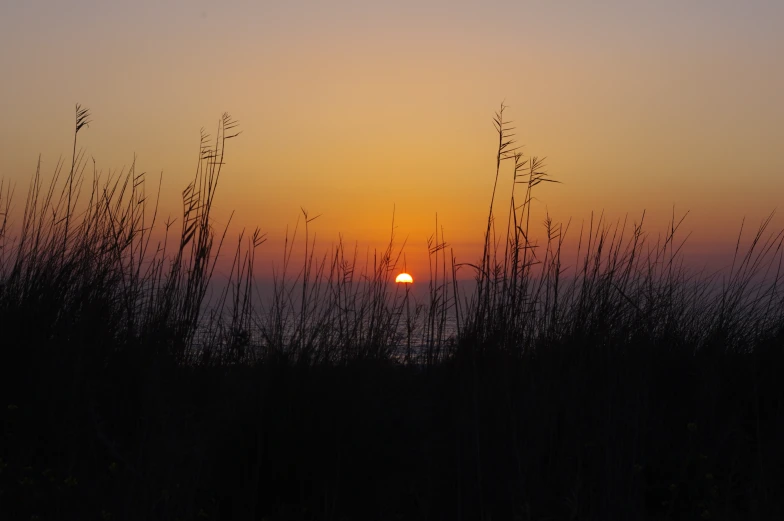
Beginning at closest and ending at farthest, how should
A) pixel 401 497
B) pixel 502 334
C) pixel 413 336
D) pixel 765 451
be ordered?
pixel 401 497 → pixel 765 451 → pixel 502 334 → pixel 413 336

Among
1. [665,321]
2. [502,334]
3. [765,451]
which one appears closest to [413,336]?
[502,334]

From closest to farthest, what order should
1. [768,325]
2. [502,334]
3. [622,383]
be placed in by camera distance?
1. [622,383]
2. [502,334]
3. [768,325]

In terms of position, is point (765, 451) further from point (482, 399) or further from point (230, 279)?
point (230, 279)

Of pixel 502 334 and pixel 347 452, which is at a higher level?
pixel 502 334

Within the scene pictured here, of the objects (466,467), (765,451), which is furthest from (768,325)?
(466,467)

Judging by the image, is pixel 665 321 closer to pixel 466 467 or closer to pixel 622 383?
pixel 622 383

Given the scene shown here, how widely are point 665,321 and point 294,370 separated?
7.03 ft

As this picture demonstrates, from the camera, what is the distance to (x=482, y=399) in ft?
10.2

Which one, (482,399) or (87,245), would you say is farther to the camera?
(87,245)

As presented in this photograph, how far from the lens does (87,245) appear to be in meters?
3.93

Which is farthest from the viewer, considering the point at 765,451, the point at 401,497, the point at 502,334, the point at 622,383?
the point at 502,334

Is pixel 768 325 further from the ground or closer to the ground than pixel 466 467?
further from the ground

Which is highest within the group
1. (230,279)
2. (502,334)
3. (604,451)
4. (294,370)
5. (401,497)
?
(230,279)

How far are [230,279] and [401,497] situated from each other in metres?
1.67
